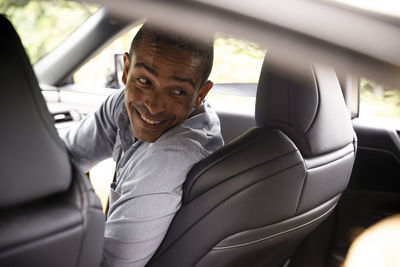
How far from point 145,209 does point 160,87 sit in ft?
1.34

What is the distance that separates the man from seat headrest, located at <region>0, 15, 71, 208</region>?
533mm

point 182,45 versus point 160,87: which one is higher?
point 182,45

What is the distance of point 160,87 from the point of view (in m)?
1.60

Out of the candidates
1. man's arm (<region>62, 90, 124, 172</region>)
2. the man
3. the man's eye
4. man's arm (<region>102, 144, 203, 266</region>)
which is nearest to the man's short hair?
the man

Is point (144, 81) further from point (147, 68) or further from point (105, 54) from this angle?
point (105, 54)

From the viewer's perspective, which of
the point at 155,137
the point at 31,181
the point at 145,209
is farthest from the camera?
the point at 155,137

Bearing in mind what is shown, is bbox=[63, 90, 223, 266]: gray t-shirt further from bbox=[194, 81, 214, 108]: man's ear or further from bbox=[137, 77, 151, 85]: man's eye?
bbox=[137, 77, 151, 85]: man's eye

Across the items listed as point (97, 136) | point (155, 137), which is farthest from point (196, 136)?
point (97, 136)

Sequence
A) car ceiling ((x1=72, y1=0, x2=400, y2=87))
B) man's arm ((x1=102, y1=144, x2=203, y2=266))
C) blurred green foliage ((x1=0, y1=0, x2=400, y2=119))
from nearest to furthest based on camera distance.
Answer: car ceiling ((x1=72, y1=0, x2=400, y2=87)) < blurred green foliage ((x1=0, y1=0, x2=400, y2=119)) < man's arm ((x1=102, y1=144, x2=203, y2=266))

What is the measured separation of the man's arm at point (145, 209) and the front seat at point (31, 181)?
0.50 m

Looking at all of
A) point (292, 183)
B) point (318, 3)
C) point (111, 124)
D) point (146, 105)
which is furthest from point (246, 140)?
point (318, 3)

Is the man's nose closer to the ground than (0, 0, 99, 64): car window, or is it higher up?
closer to the ground

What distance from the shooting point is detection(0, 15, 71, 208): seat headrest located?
81cm

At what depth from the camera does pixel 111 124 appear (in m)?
2.04
